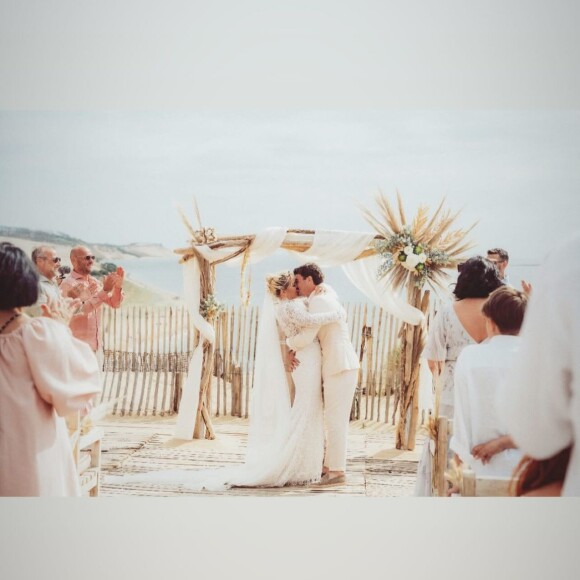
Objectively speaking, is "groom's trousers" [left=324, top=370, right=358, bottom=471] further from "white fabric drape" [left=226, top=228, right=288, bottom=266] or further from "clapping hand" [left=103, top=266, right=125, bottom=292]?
"clapping hand" [left=103, top=266, right=125, bottom=292]

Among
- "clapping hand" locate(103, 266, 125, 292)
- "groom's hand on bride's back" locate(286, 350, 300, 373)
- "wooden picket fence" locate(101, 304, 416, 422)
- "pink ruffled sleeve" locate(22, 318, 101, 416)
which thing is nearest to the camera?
"pink ruffled sleeve" locate(22, 318, 101, 416)

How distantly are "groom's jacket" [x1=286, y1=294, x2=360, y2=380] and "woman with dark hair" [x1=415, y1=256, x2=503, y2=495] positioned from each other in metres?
0.55

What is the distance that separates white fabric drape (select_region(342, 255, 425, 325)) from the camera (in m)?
5.20

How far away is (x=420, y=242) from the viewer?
512 cm

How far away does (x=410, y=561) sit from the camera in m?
4.66

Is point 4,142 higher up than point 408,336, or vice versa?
point 4,142

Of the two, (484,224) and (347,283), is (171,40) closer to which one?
(347,283)

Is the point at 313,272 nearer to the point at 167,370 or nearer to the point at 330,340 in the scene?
the point at 330,340

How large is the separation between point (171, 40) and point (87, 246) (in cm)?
133

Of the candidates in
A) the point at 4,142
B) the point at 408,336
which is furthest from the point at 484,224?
the point at 4,142

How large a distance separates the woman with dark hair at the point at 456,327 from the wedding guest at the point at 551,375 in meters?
1.17

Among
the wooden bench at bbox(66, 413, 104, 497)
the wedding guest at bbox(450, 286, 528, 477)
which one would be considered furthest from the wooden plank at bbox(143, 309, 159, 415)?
the wedding guest at bbox(450, 286, 528, 477)

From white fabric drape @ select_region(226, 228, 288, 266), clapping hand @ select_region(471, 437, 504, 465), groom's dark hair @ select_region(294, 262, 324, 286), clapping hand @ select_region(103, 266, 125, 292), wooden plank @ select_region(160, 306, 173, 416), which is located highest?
white fabric drape @ select_region(226, 228, 288, 266)

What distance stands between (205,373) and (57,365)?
1.32 metres
